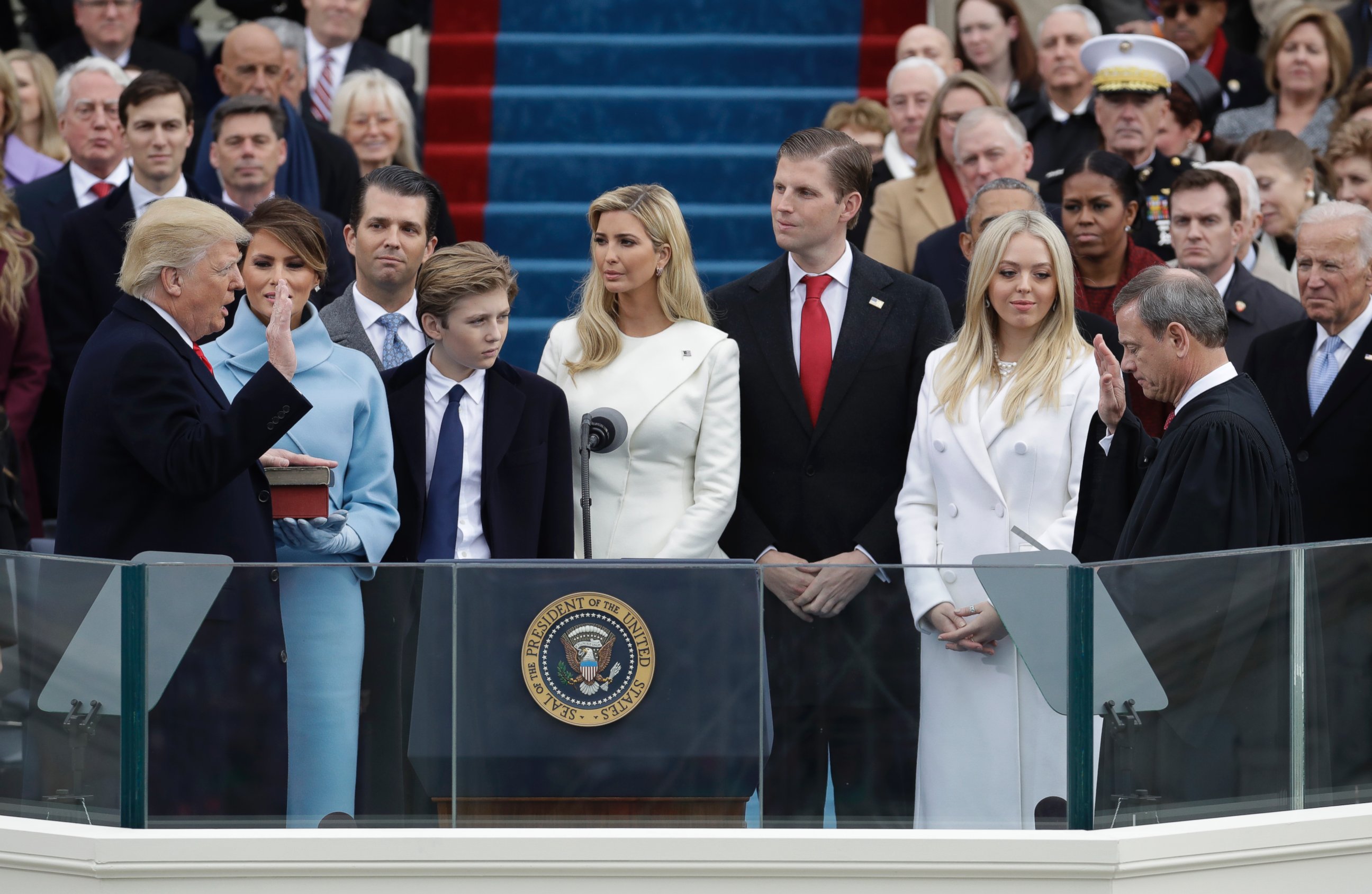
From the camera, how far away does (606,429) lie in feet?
12.3

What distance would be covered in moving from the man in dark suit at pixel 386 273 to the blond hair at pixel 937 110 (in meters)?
2.41

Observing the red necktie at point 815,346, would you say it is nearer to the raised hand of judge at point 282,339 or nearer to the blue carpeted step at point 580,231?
the raised hand of judge at point 282,339

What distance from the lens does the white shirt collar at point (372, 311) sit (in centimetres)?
473

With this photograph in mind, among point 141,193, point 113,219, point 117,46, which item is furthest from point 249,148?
point 117,46

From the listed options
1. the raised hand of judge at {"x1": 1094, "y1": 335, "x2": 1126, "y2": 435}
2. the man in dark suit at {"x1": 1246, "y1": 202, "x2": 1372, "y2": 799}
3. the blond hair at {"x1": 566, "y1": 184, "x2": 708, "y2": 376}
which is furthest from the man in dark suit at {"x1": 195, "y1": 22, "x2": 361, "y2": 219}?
the man in dark suit at {"x1": 1246, "y1": 202, "x2": 1372, "y2": 799}

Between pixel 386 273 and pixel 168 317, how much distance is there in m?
1.01

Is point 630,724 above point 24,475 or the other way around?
the other way around

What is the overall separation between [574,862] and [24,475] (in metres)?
3.17

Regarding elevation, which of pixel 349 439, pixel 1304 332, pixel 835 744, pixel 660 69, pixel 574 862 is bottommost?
pixel 574 862

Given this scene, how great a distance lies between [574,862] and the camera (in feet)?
11.1

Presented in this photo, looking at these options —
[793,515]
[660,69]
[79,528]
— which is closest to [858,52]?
[660,69]

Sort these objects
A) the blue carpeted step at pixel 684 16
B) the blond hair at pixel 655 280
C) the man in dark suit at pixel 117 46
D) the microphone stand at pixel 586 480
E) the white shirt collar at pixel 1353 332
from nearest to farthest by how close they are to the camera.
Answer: the microphone stand at pixel 586 480 → the blond hair at pixel 655 280 → the white shirt collar at pixel 1353 332 → the man in dark suit at pixel 117 46 → the blue carpeted step at pixel 684 16

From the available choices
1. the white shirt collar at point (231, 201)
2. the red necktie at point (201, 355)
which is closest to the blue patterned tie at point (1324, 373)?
the red necktie at point (201, 355)

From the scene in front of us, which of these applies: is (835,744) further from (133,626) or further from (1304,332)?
(1304,332)
